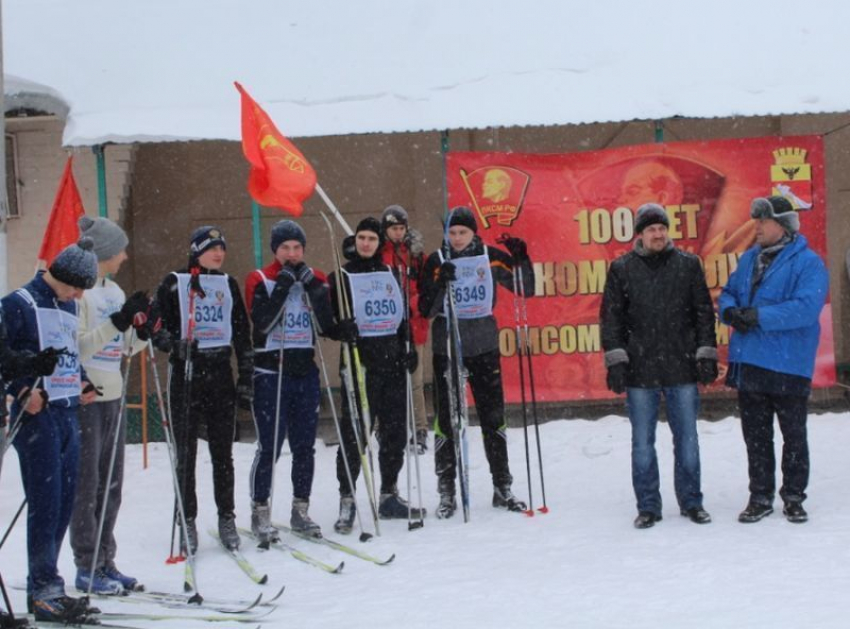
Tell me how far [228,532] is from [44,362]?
Result: 1.92 meters

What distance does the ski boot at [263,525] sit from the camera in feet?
19.7

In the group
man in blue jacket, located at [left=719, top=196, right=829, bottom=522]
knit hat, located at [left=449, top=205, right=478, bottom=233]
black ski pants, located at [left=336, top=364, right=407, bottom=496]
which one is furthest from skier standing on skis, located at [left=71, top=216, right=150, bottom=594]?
man in blue jacket, located at [left=719, top=196, right=829, bottom=522]

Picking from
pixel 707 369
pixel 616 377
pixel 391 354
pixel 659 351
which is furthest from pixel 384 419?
pixel 707 369

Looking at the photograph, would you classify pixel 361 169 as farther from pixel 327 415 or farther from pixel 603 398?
pixel 603 398

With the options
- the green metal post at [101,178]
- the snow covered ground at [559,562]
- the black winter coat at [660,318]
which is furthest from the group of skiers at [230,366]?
the green metal post at [101,178]

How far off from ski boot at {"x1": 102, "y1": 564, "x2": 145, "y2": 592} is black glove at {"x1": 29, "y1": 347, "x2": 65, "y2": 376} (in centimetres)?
132

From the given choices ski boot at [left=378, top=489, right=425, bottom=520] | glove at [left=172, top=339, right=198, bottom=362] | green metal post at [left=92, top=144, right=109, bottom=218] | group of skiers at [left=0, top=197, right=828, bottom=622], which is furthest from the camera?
green metal post at [left=92, top=144, right=109, bottom=218]

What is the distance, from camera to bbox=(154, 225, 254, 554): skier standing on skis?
5773 millimetres

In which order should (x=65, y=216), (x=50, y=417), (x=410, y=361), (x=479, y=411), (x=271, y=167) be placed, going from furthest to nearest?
(x=65, y=216)
(x=271, y=167)
(x=479, y=411)
(x=410, y=361)
(x=50, y=417)

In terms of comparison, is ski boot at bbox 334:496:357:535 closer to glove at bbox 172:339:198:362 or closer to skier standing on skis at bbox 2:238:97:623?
glove at bbox 172:339:198:362

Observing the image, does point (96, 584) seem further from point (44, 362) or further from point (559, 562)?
point (559, 562)

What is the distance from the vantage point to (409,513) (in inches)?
250

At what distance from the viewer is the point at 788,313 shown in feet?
19.2

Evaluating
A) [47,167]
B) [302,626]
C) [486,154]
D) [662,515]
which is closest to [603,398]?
[486,154]
